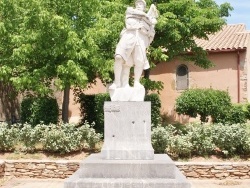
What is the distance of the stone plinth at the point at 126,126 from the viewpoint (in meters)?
6.68

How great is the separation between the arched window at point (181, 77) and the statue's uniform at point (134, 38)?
13844 millimetres

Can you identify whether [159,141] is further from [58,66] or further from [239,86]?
[239,86]

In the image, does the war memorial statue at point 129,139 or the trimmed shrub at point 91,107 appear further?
the trimmed shrub at point 91,107

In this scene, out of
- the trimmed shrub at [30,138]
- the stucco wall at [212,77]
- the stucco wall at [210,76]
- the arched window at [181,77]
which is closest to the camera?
the trimmed shrub at [30,138]

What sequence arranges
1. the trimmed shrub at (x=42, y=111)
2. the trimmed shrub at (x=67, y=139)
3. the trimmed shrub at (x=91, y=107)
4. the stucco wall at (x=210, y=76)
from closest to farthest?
the trimmed shrub at (x=67, y=139) → the trimmed shrub at (x=42, y=111) → the trimmed shrub at (x=91, y=107) → the stucco wall at (x=210, y=76)

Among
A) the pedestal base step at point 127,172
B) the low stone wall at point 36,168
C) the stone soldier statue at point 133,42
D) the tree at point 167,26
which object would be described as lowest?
the low stone wall at point 36,168

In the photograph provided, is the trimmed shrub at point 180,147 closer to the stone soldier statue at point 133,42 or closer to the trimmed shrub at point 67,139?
the trimmed shrub at point 67,139

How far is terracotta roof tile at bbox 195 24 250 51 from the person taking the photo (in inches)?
754

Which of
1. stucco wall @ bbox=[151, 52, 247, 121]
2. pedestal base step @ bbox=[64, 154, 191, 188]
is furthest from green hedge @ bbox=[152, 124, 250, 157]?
stucco wall @ bbox=[151, 52, 247, 121]

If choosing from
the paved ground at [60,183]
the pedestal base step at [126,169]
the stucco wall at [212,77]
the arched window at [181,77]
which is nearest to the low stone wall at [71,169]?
the paved ground at [60,183]

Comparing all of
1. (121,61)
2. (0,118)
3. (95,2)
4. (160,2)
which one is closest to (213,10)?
(160,2)

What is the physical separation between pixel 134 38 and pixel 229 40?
14724 millimetres

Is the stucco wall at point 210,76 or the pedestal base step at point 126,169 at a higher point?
the stucco wall at point 210,76

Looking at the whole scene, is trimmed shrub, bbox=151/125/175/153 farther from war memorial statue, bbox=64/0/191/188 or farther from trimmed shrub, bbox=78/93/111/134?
trimmed shrub, bbox=78/93/111/134
